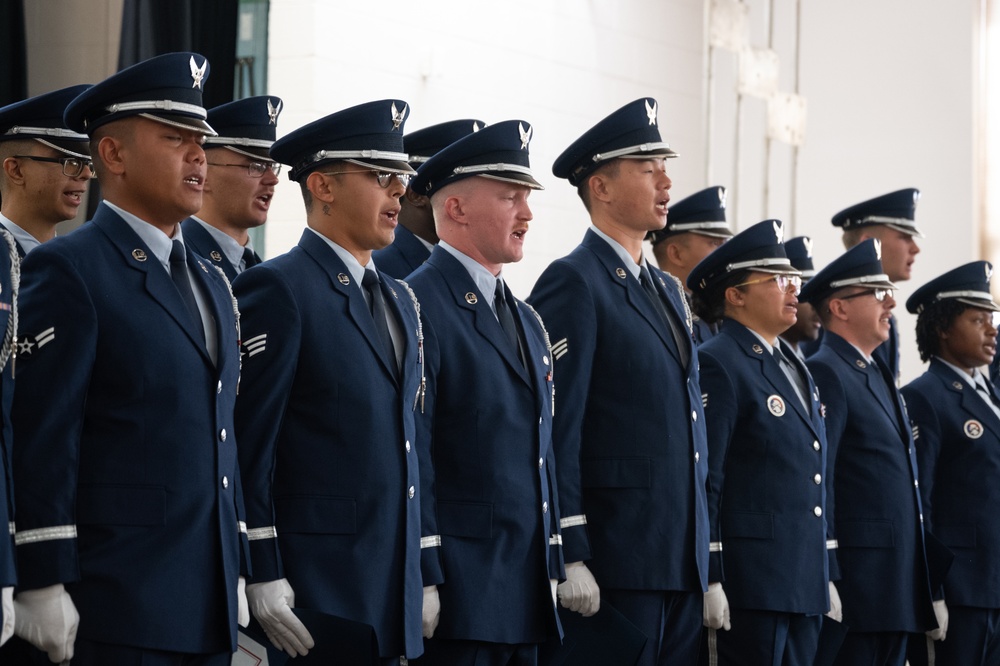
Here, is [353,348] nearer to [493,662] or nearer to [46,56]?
[493,662]

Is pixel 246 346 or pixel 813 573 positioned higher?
pixel 246 346

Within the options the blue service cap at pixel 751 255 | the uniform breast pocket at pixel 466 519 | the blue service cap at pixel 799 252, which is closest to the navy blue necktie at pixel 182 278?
the uniform breast pocket at pixel 466 519

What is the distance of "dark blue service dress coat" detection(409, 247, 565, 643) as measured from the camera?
11.0 feet

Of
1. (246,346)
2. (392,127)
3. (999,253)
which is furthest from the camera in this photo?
(999,253)

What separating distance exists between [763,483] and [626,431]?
0.67m

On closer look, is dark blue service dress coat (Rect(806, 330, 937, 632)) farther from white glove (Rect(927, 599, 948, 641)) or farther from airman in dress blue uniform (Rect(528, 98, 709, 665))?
airman in dress blue uniform (Rect(528, 98, 709, 665))

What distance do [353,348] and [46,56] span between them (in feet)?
7.93

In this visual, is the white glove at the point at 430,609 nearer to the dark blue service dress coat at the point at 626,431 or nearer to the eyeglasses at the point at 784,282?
the dark blue service dress coat at the point at 626,431

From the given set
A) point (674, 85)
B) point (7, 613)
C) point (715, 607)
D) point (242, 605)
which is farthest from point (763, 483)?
point (674, 85)

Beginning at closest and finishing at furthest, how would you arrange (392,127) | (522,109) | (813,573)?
(392,127) < (813,573) < (522,109)

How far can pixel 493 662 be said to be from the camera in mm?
3428

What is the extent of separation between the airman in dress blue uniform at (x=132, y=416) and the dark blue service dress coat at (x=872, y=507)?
7.98 feet

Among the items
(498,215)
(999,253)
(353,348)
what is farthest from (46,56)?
(999,253)

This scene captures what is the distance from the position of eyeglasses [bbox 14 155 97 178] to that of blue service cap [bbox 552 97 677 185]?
4.06 feet
